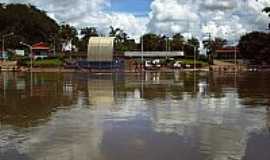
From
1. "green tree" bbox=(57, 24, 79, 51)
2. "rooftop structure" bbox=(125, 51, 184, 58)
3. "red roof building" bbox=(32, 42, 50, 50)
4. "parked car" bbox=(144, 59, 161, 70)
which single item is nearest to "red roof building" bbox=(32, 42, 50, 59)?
"red roof building" bbox=(32, 42, 50, 50)

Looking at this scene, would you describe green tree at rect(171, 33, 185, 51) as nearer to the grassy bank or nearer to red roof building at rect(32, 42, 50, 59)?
red roof building at rect(32, 42, 50, 59)

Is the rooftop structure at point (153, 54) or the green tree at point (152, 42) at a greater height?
the green tree at point (152, 42)

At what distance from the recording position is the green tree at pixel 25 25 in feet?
572

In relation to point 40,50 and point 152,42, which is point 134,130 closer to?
point 40,50

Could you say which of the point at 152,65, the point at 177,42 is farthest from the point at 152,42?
the point at 152,65

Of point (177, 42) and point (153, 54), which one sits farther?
point (177, 42)

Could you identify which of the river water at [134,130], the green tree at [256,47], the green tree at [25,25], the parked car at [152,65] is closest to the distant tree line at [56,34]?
the green tree at [25,25]

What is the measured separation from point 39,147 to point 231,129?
7433 millimetres

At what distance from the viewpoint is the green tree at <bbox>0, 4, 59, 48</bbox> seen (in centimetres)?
17439

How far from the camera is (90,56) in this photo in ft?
402

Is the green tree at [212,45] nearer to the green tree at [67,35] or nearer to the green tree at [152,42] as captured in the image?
the green tree at [152,42]

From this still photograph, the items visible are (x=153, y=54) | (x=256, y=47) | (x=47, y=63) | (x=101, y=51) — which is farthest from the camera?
(x=256, y=47)

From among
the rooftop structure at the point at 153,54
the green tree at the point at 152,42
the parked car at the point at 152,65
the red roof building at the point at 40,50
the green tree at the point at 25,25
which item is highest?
the green tree at the point at 25,25

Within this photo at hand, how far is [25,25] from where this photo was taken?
178000mm
